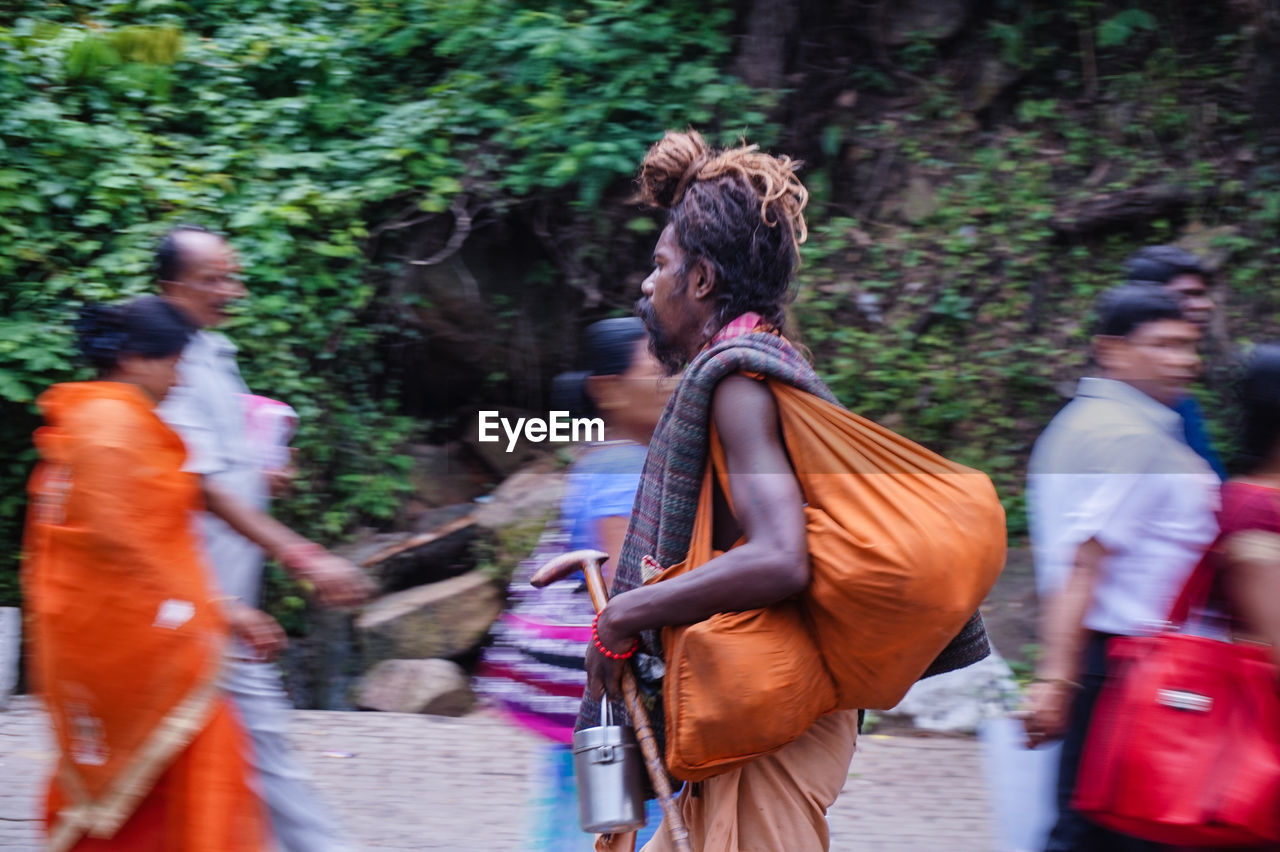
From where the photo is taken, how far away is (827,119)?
297 inches

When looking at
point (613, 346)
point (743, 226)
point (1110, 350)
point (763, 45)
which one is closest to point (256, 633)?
point (613, 346)

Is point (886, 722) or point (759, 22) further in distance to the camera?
point (759, 22)

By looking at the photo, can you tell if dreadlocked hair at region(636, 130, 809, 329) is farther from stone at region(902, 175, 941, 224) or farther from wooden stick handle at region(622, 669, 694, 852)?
stone at region(902, 175, 941, 224)

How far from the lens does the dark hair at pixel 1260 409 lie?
2.25 meters

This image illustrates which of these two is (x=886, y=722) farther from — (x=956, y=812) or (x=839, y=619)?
(x=839, y=619)

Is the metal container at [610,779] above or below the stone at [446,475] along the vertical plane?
above

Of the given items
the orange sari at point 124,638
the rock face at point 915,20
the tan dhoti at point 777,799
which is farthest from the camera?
the rock face at point 915,20

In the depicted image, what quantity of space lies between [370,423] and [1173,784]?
5.53 metres

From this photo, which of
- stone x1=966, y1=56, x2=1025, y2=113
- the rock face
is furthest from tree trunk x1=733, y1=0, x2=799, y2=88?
stone x1=966, y1=56, x2=1025, y2=113

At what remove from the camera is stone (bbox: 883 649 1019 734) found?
5.04m

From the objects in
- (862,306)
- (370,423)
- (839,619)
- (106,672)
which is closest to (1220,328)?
(862,306)

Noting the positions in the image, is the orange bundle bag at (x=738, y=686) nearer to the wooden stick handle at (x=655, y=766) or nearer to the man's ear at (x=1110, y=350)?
the wooden stick handle at (x=655, y=766)

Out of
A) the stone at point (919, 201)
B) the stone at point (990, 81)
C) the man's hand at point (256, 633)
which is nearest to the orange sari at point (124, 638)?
the man's hand at point (256, 633)

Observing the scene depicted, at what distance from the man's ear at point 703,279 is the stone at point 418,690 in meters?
4.17
